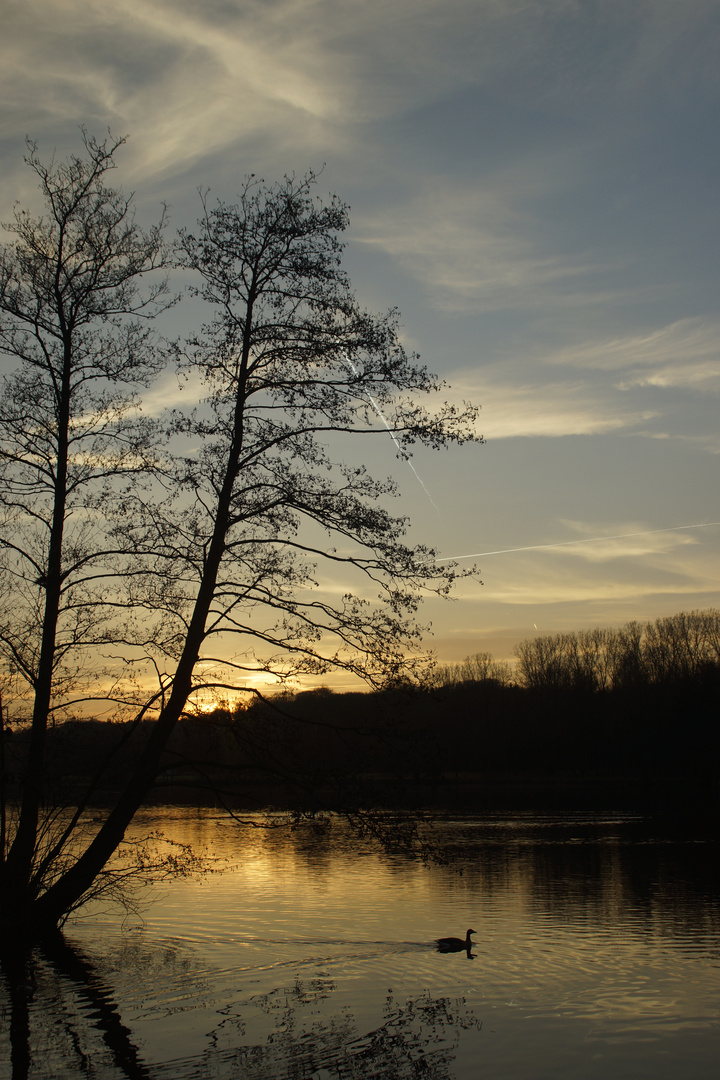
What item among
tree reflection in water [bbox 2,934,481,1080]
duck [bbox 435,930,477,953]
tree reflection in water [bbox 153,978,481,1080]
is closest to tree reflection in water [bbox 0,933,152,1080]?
→ tree reflection in water [bbox 2,934,481,1080]

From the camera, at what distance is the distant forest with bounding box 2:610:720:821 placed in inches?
500

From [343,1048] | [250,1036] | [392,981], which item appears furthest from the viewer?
[392,981]

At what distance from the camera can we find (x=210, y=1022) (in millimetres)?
12883

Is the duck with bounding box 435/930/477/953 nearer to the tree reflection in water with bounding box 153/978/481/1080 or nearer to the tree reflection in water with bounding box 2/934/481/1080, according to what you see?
the tree reflection in water with bounding box 2/934/481/1080

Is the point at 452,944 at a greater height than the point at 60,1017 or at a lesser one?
greater

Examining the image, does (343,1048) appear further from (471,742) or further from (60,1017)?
(471,742)

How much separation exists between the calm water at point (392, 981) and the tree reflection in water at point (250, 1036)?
40 mm

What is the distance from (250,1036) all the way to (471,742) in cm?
8156

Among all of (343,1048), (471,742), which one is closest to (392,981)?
(343,1048)

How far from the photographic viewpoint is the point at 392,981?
50.5 ft

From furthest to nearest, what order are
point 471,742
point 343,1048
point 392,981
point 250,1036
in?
point 471,742
point 392,981
point 250,1036
point 343,1048

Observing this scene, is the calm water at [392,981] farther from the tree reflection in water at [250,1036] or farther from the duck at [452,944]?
the duck at [452,944]

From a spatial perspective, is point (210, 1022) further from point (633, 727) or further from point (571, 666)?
point (571, 666)

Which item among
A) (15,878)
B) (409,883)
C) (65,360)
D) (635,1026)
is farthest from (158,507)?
(409,883)
